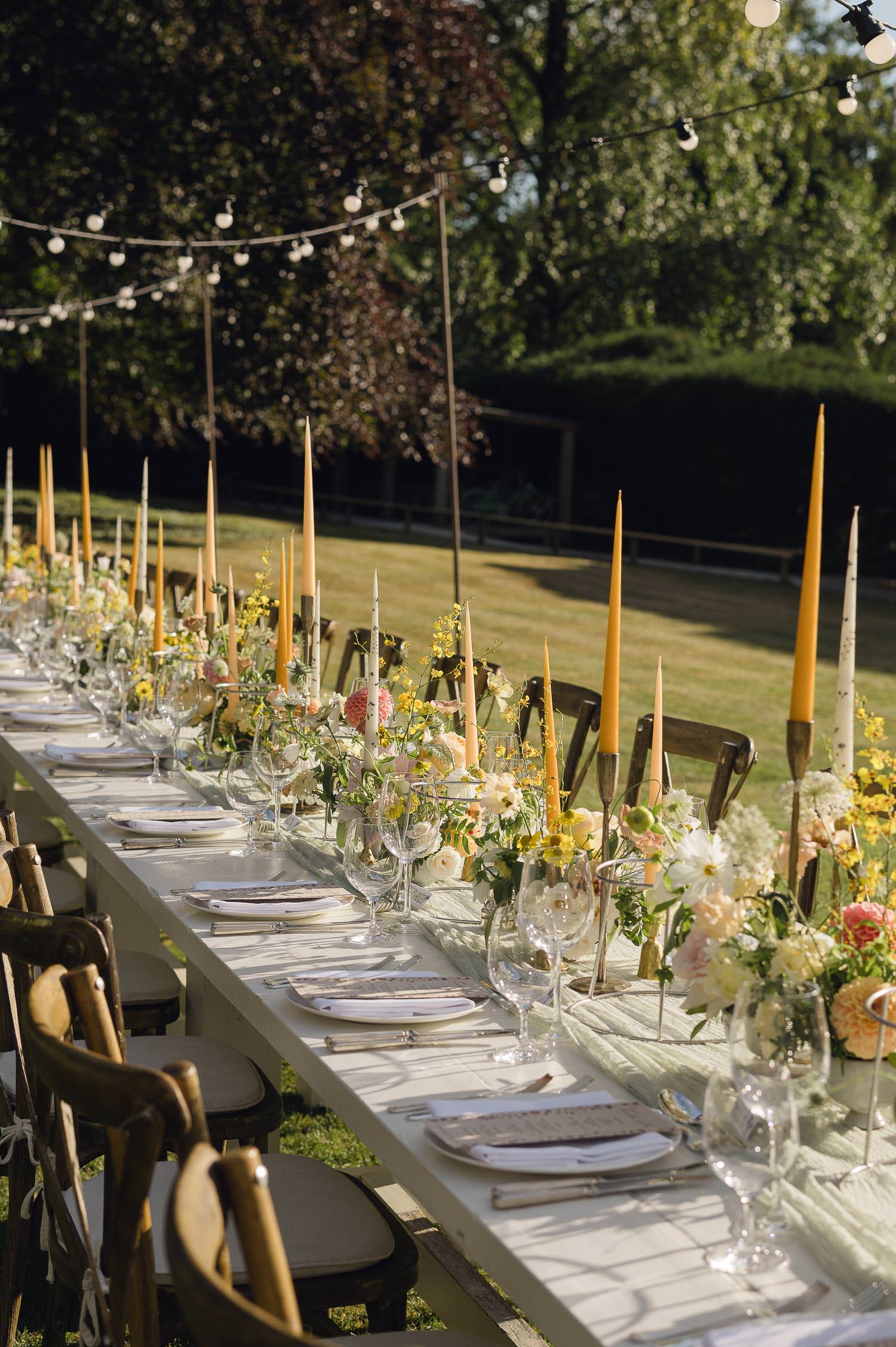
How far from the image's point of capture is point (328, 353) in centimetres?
1681

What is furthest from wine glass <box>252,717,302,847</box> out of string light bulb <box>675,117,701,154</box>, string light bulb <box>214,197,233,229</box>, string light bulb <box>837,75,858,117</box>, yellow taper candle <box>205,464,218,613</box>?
string light bulb <box>214,197,233,229</box>

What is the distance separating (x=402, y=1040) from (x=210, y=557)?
258cm

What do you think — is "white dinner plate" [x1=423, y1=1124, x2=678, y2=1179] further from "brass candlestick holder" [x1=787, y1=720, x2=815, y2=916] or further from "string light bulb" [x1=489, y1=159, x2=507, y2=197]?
"string light bulb" [x1=489, y1=159, x2=507, y2=197]

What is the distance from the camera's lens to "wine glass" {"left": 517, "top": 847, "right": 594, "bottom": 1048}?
6.79 ft

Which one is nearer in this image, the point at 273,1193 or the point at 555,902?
the point at 555,902

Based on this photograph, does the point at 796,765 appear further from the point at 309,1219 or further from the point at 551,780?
the point at 309,1219

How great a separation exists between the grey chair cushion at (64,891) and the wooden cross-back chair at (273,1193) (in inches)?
71.8

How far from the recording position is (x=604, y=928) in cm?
242

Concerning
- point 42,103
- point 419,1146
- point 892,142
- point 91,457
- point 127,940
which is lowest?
point 127,940

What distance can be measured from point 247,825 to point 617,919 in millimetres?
1192

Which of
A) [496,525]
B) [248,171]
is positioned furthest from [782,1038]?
[496,525]

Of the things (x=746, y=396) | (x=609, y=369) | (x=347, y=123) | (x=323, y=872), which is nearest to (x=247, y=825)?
(x=323, y=872)

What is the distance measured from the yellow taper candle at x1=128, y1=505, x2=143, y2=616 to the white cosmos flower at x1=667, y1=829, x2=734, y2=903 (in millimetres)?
2943

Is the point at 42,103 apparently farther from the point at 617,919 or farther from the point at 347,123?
the point at 617,919
